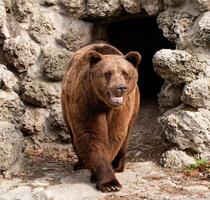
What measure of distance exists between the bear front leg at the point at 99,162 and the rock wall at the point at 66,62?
38.6 inches

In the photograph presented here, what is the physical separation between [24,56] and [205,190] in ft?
9.18

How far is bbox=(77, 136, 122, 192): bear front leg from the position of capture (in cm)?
501

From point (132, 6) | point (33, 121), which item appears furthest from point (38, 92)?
point (132, 6)

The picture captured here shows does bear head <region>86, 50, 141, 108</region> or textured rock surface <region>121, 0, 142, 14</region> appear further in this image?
textured rock surface <region>121, 0, 142, 14</region>

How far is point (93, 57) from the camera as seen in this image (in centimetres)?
501

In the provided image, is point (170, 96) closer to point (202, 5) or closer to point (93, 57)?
point (202, 5)

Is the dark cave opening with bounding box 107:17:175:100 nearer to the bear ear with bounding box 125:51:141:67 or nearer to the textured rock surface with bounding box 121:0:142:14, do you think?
the textured rock surface with bounding box 121:0:142:14

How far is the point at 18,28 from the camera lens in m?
6.73

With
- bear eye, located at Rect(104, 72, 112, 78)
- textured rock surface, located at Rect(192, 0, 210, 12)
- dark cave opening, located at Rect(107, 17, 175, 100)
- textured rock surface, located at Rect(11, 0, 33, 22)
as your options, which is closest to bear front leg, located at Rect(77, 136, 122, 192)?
bear eye, located at Rect(104, 72, 112, 78)

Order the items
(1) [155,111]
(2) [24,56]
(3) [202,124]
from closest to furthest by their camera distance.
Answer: (3) [202,124] → (2) [24,56] → (1) [155,111]

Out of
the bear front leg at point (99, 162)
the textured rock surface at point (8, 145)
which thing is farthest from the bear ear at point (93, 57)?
the textured rock surface at point (8, 145)

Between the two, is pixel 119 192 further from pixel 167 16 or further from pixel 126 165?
pixel 167 16

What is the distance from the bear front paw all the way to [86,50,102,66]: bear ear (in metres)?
1.08

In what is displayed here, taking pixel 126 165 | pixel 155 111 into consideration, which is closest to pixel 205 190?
pixel 126 165
